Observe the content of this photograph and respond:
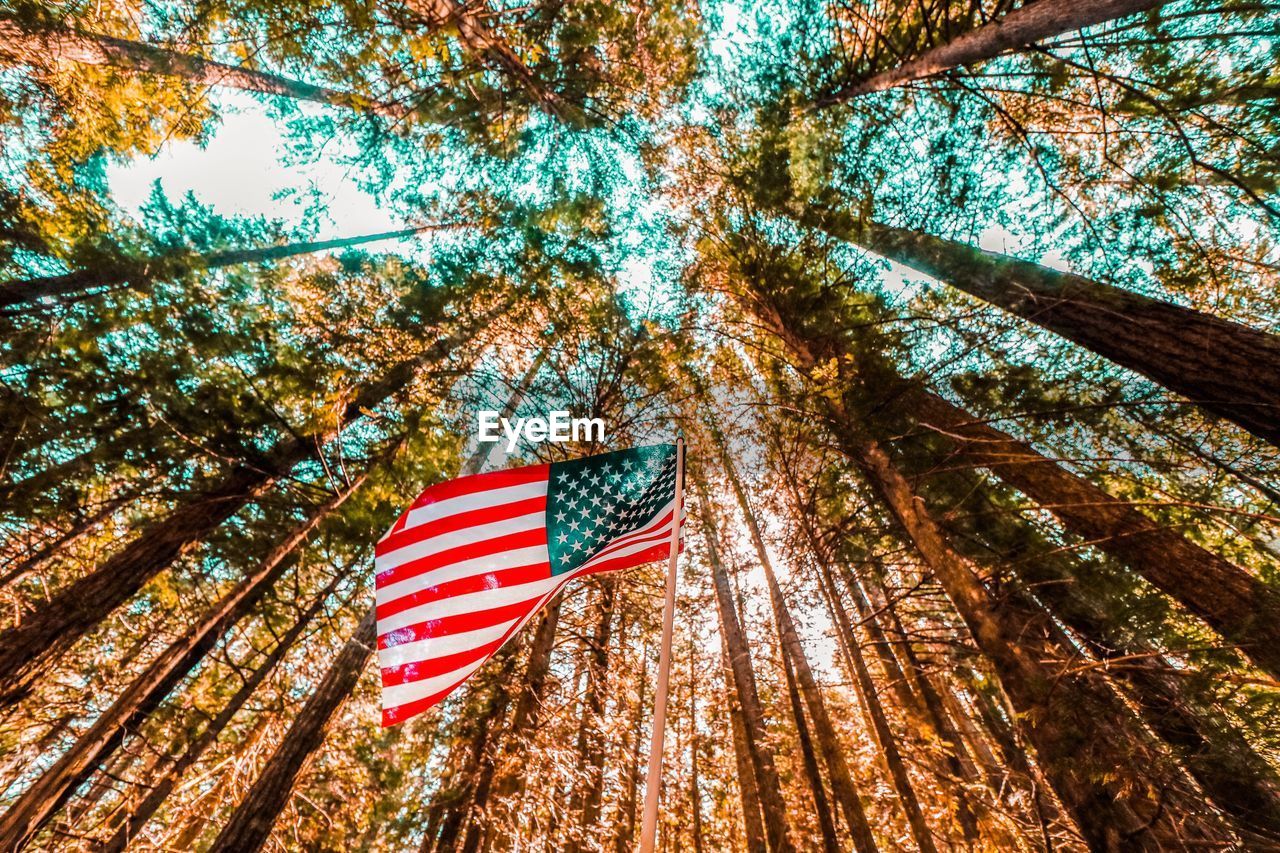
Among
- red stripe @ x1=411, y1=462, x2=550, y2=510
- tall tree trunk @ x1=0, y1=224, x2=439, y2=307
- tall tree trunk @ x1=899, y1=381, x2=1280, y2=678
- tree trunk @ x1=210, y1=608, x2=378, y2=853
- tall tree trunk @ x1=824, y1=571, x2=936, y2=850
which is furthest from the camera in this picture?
tall tree trunk @ x1=824, y1=571, x2=936, y2=850

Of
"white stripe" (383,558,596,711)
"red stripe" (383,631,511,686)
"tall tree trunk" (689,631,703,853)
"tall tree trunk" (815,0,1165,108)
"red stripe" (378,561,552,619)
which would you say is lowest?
"white stripe" (383,558,596,711)

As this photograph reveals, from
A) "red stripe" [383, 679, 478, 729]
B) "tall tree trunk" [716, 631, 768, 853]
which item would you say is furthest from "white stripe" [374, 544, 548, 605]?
"tall tree trunk" [716, 631, 768, 853]

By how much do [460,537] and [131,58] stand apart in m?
8.13

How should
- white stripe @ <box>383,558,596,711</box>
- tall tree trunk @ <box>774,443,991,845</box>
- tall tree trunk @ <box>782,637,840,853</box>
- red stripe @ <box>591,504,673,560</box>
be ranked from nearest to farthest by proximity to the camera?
white stripe @ <box>383,558,596,711</box> < red stripe @ <box>591,504,673,560</box> < tall tree trunk @ <box>782,637,840,853</box> < tall tree trunk @ <box>774,443,991,845</box>

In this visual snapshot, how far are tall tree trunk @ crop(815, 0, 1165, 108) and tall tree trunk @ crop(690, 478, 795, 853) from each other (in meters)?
6.45

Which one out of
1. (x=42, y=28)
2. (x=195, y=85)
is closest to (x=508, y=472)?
(x=42, y=28)

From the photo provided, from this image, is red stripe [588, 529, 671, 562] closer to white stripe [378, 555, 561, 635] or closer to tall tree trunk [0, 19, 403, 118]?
white stripe [378, 555, 561, 635]

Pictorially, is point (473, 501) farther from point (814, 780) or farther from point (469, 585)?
point (814, 780)

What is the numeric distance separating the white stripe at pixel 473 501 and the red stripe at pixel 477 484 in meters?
0.03

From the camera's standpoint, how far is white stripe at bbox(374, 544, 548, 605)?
12.3 ft

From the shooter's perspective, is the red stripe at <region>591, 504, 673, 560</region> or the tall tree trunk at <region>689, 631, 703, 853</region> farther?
the tall tree trunk at <region>689, 631, 703, 853</region>

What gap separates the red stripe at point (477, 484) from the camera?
4.09m

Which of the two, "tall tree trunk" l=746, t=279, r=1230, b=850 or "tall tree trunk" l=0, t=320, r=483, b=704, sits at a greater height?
"tall tree trunk" l=0, t=320, r=483, b=704

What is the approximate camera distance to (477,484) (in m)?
4.14
